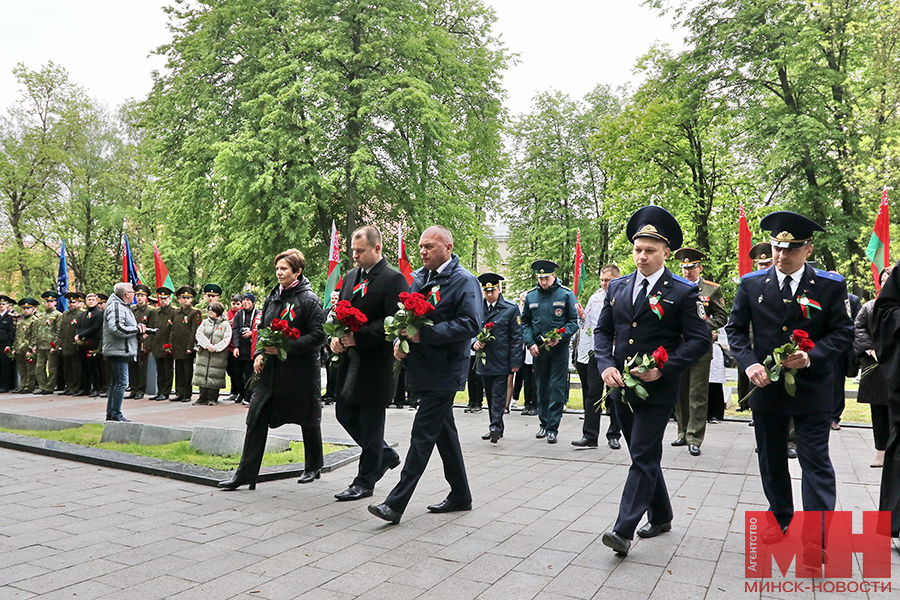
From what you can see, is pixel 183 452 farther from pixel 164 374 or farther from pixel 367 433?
pixel 164 374

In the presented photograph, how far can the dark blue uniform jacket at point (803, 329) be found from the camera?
174 inches

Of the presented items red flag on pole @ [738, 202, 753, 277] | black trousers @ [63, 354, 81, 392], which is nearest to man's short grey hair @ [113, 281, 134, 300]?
black trousers @ [63, 354, 81, 392]

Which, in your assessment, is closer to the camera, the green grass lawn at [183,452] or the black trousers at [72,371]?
the green grass lawn at [183,452]

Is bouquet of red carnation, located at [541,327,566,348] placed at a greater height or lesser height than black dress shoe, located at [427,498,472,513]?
greater

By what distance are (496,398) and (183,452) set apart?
13.9ft

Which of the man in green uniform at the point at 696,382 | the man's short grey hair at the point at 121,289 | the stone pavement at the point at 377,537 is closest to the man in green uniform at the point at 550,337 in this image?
the man in green uniform at the point at 696,382

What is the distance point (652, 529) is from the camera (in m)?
5.02

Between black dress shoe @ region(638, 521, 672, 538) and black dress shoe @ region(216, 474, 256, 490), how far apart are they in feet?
11.7

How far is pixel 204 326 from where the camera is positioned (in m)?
14.9

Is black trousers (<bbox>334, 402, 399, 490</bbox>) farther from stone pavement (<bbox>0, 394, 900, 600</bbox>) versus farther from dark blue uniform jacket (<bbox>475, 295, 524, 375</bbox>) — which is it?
dark blue uniform jacket (<bbox>475, 295, 524, 375</bbox>)

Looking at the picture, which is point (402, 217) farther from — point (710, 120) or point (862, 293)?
point (862, 293)

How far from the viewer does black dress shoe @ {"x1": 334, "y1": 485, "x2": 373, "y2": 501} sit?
6.16m

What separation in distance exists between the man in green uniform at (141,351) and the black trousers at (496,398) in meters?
9.18

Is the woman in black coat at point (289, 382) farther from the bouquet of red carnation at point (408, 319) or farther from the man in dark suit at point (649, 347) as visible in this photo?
the man in dark suit at point (649, 347)
